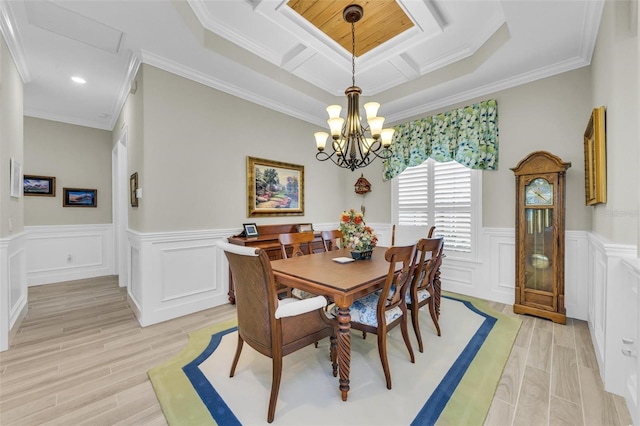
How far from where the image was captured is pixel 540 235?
119 inches

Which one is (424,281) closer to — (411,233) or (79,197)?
(411,233)

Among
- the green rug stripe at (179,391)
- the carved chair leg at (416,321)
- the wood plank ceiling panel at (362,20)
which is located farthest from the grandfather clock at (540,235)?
the green rug stripe at (179,391)

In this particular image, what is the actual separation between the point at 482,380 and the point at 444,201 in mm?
2579

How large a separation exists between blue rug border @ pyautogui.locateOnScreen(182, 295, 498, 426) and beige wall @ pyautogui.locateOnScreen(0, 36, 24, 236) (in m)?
2.18

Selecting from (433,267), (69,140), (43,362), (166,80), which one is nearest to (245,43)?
(166,80)

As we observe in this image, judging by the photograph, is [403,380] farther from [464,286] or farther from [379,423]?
[464,286]

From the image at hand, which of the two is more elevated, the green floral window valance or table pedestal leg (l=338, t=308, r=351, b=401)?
the green floral window valance

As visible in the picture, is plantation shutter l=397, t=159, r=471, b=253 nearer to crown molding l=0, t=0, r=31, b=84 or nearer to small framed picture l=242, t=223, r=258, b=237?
small framed picture l=242, t=223, r=258, b=237

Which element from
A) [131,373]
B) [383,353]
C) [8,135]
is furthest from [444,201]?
[8,135]

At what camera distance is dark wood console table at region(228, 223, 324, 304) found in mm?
3369

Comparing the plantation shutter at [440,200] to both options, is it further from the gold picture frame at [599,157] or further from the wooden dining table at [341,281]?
the wooden dining table at [341,281]

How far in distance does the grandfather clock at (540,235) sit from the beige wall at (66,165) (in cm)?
678

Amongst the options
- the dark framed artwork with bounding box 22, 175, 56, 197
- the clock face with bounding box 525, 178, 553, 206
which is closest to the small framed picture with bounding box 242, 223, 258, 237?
the clock face with bounding box 525, 178, 553, 206

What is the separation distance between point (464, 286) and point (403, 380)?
2.38 metres
